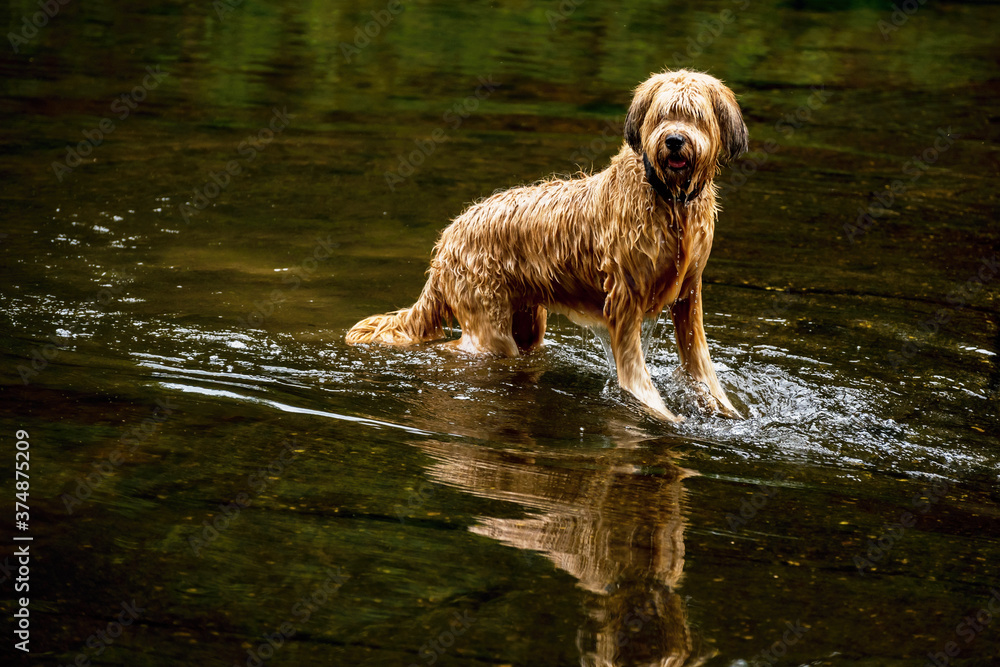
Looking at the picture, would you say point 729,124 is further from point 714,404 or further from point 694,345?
point 714,404

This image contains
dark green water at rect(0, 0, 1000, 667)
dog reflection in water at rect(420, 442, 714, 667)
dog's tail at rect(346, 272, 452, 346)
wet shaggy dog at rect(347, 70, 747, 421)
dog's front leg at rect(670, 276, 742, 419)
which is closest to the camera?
dog reflection in water at rect(420, 442, 714, 667)

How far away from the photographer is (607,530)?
15.9 feet

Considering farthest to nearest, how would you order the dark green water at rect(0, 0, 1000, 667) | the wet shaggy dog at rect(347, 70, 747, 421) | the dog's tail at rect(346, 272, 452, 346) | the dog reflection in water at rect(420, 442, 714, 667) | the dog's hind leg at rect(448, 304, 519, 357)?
the dog's tail at rect(346, 272, 452, 346) < the dog's hind leg at rect(448, 304, 519, 357) < the wet shaggy dog at rect(347, 70, 747, 421) < the dark green water at rect(0, 0, 1000, 667) < the dog reflection in water at rect(420, 442, 714, 667)

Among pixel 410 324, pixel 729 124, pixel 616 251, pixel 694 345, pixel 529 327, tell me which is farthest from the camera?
pixel 529 327

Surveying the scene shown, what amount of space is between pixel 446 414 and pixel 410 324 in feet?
4.84

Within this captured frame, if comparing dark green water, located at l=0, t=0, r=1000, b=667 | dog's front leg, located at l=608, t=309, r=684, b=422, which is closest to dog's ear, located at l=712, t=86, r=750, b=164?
dog's front leg, located at l=608, t=309, r=684, b=422

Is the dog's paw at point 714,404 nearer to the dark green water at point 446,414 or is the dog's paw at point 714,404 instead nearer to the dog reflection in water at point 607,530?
the dark green water at point 446,414

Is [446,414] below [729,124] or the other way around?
below

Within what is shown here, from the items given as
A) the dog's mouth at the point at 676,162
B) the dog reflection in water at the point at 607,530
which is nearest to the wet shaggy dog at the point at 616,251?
the dog's mouth at the point at 676,162

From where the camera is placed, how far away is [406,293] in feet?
29.1

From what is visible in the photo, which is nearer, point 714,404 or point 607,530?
point 607,530

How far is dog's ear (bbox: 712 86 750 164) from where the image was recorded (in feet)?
20.1

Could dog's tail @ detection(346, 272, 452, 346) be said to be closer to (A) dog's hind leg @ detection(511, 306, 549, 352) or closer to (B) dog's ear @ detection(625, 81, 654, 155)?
(A) dog's hind leg @ detection(511, 306, 549, 352)

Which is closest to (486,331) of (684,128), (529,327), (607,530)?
(529,327)
